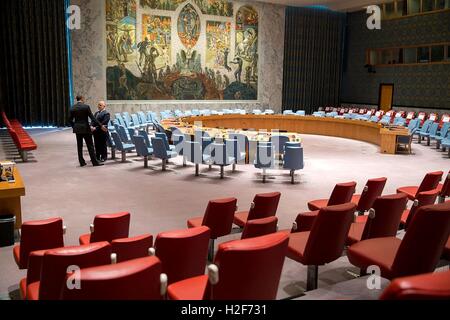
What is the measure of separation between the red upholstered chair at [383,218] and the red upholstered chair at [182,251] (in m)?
1.59

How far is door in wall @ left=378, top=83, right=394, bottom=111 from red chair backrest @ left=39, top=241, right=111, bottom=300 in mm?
21579

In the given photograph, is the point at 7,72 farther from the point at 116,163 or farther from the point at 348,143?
the point at 348,143

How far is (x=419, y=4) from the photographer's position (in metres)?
20.1

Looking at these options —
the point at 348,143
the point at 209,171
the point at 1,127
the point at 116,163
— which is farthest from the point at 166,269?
the point at 1,127

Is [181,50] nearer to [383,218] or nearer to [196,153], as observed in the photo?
[196,153]

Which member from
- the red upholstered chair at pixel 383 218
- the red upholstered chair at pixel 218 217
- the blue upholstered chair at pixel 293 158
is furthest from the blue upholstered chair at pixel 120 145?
the red upholstered chair at pixel 383 218

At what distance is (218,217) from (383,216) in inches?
63.6

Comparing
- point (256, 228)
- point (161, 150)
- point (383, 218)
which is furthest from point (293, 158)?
point (256, 228)

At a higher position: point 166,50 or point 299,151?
point 166,50

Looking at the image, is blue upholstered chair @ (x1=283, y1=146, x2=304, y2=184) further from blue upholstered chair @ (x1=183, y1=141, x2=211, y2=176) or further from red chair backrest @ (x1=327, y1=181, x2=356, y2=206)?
red chair backrest @ (x1=327, y1=181, x2=356, y2=206)

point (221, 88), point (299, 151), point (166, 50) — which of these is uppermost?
point (166, 50)

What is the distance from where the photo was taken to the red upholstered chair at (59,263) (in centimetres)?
252

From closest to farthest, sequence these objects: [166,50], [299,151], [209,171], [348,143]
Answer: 1. [299,151]
2. [209,171]
3. [348,143]
4. [166,50]

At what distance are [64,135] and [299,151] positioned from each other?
10414 mm
